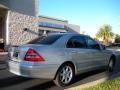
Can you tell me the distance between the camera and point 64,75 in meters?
7.60

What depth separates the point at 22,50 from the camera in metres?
7.24

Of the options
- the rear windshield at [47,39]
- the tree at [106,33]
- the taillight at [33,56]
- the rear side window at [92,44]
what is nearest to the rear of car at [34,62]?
the taillight at [33,56]

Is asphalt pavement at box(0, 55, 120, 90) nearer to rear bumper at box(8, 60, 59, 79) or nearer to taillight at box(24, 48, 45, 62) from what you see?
rear bumper at box(8, 60, 59, 79)

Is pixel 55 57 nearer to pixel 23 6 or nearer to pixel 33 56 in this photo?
pixel 33 56

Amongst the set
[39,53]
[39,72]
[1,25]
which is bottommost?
[39,72]

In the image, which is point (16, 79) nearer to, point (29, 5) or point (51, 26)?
point (29, 5)

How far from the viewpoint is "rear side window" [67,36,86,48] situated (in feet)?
26.6

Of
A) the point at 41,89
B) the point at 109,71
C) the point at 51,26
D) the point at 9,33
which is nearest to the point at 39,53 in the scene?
the point at 41,89

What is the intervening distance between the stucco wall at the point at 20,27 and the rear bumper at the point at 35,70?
62.4 feet

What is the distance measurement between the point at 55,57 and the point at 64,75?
0.65m

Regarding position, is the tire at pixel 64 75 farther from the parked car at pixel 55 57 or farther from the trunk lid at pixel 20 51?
the trunk lid at pixel 20 51

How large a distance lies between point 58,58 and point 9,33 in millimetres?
18917

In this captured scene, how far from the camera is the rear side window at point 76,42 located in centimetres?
810

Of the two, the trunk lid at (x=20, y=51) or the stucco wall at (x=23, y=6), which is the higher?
the stucco wall at (x=23, y=6)
